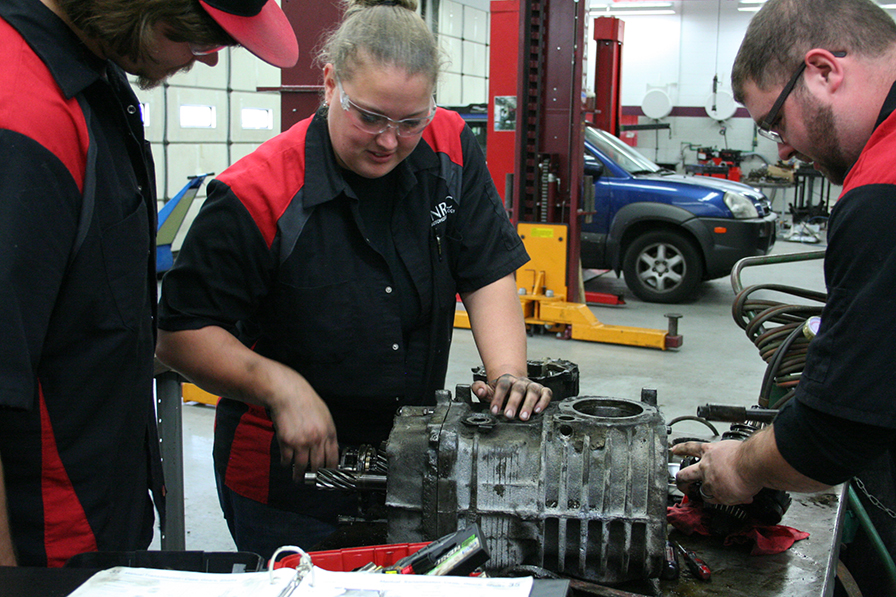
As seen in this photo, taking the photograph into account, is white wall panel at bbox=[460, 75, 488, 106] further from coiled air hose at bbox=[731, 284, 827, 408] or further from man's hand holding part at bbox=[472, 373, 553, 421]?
man's hand holding part at bbox=[472, 373, 553, 421]

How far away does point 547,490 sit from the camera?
127 cm

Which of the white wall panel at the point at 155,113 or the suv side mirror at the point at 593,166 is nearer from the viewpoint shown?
the suv side mirror at the point at 593,166

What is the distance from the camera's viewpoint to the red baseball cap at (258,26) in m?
1.13

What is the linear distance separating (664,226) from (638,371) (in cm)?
213

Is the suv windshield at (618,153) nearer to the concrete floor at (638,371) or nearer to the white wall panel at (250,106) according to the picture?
the concrete floor at (638,371)

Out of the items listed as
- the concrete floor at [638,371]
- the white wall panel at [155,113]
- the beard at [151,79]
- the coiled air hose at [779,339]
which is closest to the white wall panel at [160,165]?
the white wall panel at [155,113]

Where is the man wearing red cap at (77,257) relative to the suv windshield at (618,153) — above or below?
below

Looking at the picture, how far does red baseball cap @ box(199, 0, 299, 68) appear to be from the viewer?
3.71 feet

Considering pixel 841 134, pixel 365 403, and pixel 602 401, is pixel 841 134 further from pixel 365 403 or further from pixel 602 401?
pixel 365 403

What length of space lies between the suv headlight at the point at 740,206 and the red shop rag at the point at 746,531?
542 centimetres

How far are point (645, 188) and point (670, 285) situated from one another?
0.92m

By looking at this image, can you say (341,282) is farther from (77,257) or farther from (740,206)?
(740,206)

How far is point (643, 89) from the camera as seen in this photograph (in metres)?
15.6

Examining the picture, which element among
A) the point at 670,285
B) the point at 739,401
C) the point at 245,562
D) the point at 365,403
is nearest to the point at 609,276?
the point at 670,285
